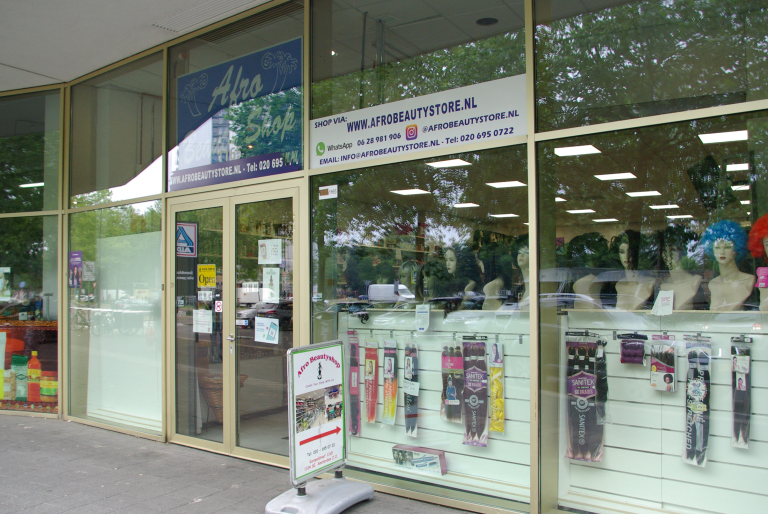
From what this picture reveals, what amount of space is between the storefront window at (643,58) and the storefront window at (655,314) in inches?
7.0

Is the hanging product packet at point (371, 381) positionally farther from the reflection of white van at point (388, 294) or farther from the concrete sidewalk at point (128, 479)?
the concrete sidewalk at point (128, 479)

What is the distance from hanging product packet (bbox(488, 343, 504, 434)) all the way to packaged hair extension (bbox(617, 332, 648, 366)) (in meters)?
0.85

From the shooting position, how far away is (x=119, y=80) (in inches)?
270

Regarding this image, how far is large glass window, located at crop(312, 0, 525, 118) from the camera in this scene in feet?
Result: 13.8

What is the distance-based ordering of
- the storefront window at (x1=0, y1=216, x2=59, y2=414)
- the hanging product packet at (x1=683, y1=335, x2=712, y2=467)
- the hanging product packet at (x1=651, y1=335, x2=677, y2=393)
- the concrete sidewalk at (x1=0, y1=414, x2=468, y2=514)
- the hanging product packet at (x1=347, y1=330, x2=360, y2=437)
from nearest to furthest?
the hanging product packet at (x1=683, y1=335, x2=712, y2=467), the hanging product packet at (x1=651, y1=335, x2=677, y2=393), the concrete sidewalk at (x1=0, y1=414, x2=468, y2=514), the hanging product packet at (x1=347, y1=330, x2=360, y2=437), the storefront window at (x1=0, y1=216, x2=59, y2=414)

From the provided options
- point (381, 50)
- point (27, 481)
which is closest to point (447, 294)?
point (381, 50)

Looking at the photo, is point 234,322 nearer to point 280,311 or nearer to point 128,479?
point 280,311

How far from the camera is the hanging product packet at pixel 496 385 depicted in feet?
13.5

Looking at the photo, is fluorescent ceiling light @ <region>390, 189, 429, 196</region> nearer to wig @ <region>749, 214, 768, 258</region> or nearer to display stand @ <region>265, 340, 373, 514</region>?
display stand @ <region>265, 340, 373, 514</region>

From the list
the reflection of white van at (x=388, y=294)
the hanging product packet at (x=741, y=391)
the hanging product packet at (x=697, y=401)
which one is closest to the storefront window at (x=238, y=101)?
the reflection of white van at (x=388, y=294)

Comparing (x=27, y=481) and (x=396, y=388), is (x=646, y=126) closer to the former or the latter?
(x=396, y=388)

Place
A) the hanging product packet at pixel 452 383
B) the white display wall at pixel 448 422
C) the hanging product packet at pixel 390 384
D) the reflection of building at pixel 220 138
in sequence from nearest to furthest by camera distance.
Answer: the white display wall at pixel 448 422 → the hanging product packet at pixel 452 383 → the hanging product packet at pixel 390 384 → the reflection of building at pixel 220 138

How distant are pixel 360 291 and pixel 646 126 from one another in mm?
2638

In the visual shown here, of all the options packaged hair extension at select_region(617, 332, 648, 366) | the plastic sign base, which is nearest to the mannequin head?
packaged hair extension at select_region(617, 332, 648, 366)
